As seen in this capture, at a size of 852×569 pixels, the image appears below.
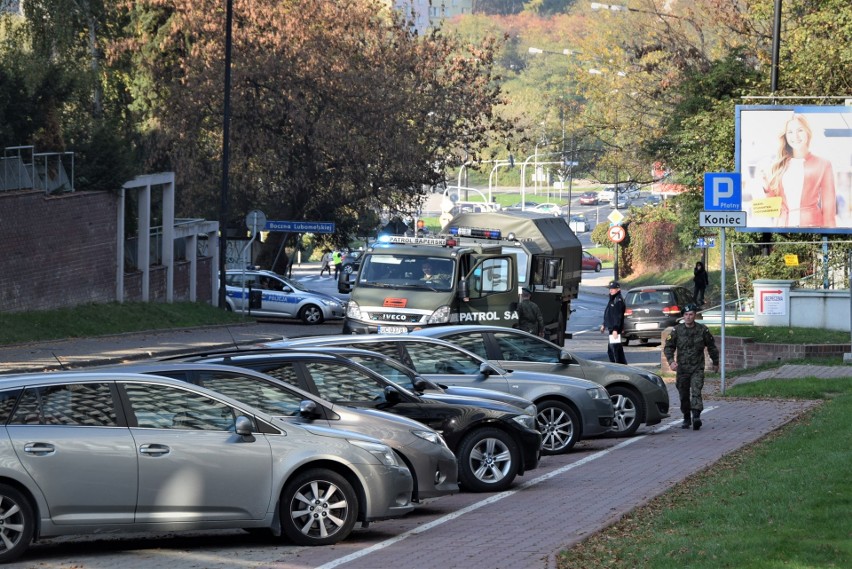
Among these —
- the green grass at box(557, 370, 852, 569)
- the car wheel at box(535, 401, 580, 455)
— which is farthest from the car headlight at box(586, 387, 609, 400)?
the green grass at box(557, 370, 852, 569)

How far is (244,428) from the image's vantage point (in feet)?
33.6

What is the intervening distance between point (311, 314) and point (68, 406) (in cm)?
3249

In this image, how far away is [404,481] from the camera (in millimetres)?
10844

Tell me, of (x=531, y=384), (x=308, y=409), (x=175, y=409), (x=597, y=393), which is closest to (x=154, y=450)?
(x=175, y=409)

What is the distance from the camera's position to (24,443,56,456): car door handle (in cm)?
969

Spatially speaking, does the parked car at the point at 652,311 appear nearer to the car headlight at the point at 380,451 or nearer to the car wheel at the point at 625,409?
the car wheel at the point at 625,409

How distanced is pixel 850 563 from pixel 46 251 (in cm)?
2723

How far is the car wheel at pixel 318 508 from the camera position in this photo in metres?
10.4

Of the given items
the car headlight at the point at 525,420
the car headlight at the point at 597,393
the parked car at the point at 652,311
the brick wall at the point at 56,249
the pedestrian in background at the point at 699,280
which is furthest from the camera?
the pedestrian in background at the point at 699,280

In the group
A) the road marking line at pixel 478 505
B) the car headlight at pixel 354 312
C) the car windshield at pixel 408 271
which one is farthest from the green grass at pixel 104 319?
the road marking line at pixel 478 505

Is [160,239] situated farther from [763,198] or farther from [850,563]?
[850,563]

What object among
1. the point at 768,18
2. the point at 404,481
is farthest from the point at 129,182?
the point at 404,481

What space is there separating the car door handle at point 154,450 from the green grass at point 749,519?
9.55 feet

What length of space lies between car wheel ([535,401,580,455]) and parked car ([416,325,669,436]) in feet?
3.27
